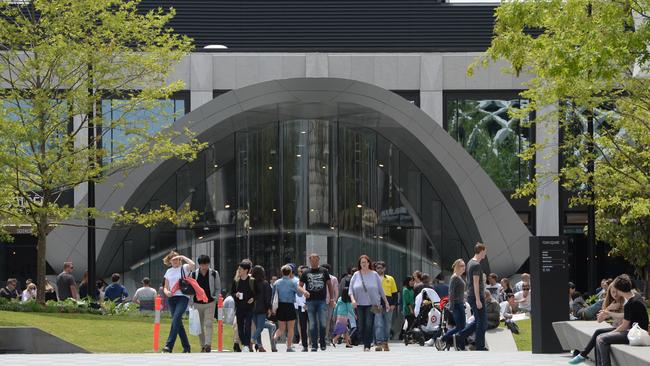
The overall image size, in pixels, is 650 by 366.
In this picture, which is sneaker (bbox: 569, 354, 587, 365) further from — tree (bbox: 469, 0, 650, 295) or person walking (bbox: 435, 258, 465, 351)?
person walking (bbox: 435, 258, 465, 351)

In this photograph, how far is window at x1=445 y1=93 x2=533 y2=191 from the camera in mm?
51000

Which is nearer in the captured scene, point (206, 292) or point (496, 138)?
point (206, 292)

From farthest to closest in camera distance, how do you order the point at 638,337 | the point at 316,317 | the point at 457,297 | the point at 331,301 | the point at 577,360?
1. the point at 331,301
2. the point at 316,317
3. the point at 457,297
4. the point at 577,360
5. the point at 638,337

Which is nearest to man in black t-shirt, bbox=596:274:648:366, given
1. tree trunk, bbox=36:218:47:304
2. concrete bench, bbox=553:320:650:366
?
concrete bench, bbox=553:320:650:366

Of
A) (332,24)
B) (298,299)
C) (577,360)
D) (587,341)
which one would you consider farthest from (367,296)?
(332,24)

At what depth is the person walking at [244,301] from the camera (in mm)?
21000

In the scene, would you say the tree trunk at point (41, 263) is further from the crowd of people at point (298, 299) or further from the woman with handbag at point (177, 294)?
the woman with handbag at point (177, 294)

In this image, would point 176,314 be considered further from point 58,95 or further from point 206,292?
point 58,95

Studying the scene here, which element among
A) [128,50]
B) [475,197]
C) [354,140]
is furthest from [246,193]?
[128,50]

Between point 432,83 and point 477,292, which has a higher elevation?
point 432,83

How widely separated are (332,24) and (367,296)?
36.6 meters

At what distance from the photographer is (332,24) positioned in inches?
2221

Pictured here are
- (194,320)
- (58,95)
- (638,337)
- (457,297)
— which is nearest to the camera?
(638,337)

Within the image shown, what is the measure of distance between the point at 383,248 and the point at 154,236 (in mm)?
7482
